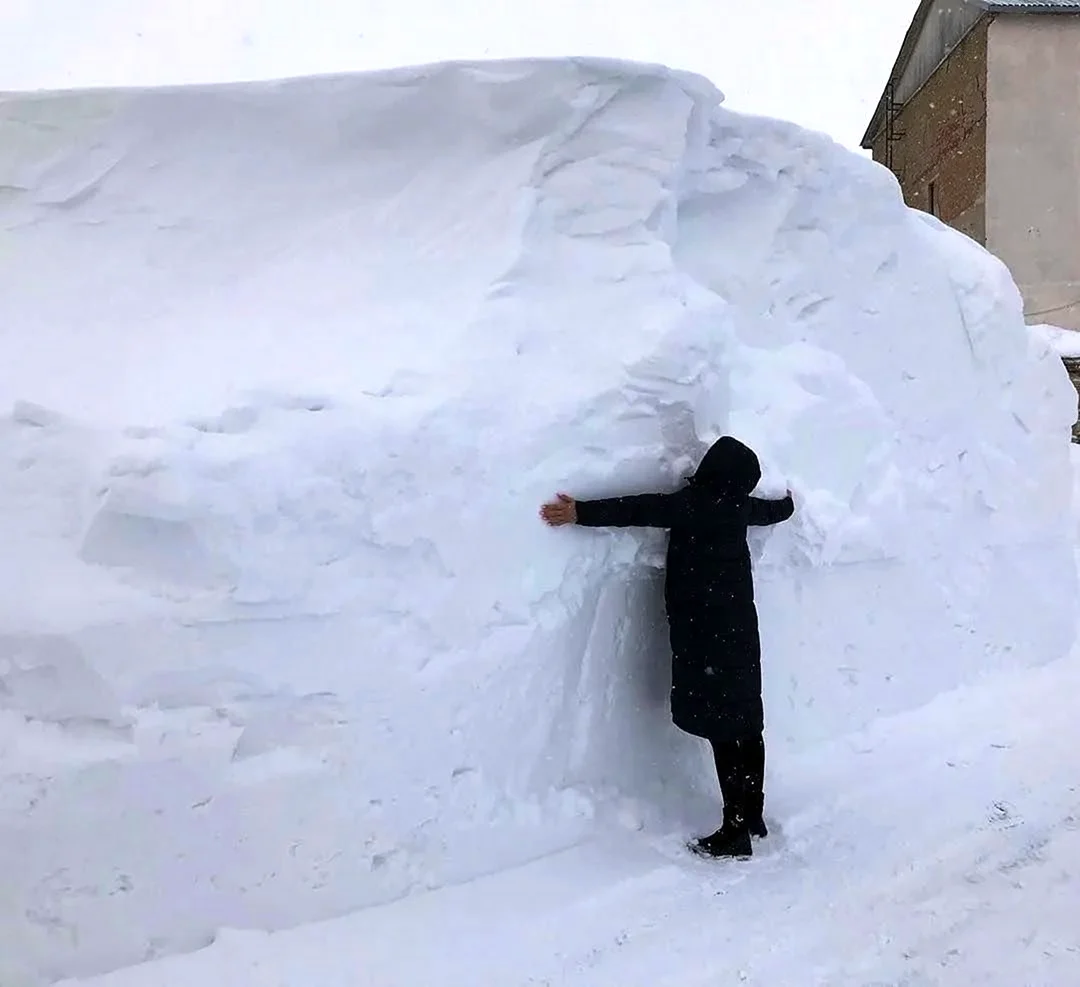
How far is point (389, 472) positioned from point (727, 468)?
3.57ft

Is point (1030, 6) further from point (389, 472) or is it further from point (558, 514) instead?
point (389, 472)

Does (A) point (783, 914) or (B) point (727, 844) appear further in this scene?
(B) point (727, 844)

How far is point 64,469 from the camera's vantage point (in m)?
2.65

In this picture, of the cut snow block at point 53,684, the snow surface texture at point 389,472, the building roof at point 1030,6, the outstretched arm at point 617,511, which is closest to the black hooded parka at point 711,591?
the outstretched arm at point 617,511

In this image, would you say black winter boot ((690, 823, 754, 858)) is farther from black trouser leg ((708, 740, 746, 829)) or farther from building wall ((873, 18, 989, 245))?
building wall ((873, 18, 989, 245))

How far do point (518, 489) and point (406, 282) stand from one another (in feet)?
2.58

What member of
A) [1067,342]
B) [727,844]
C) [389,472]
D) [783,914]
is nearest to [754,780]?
[727,844]

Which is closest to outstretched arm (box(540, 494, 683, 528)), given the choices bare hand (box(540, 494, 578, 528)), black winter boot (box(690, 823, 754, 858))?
bare hand (box(540, 494, 578, 528))

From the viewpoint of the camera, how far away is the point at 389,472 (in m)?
2.90

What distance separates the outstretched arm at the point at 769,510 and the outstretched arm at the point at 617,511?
30 centimetres

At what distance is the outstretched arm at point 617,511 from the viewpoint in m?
3.18

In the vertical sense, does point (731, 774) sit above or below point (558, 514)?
below

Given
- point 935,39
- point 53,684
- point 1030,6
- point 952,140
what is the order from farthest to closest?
1. point 935,39
2. point 952,140
3. point 1030,6
4. point 53,684

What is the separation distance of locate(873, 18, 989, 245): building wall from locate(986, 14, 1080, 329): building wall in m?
0.20
